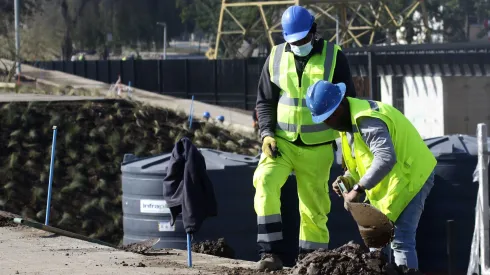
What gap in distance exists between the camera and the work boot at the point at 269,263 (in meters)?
8.21

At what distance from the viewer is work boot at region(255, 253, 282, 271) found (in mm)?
8211

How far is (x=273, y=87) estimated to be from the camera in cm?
889

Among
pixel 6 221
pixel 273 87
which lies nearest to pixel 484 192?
pixel 273 87

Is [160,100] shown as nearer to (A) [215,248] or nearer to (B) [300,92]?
(A) [215,248]

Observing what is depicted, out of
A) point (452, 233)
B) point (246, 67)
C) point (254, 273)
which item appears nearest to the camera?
point (452, 233)

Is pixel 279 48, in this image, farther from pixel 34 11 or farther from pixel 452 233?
pixel 34 11

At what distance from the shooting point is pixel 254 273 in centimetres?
802

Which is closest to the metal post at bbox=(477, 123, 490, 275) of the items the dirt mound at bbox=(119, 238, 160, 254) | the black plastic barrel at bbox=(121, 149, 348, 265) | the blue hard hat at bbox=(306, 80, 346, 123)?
the blue hard hat at bbox=(306, 80, 346, 123)

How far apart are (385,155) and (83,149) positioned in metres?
19.2

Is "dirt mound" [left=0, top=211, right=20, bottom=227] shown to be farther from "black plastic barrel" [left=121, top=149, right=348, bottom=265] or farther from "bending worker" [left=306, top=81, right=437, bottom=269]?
"bending worker" [left=306, top=81, right=437, bottom=269]

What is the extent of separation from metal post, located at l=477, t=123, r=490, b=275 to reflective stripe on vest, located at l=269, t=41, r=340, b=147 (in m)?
1.89

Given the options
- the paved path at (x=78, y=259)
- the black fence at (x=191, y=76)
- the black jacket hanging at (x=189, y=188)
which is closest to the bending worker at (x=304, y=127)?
the black jacket hanging at (x=189, y=188)

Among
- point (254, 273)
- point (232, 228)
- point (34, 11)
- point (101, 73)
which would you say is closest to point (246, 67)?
point (101, 73)

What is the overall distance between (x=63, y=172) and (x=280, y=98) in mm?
16426
